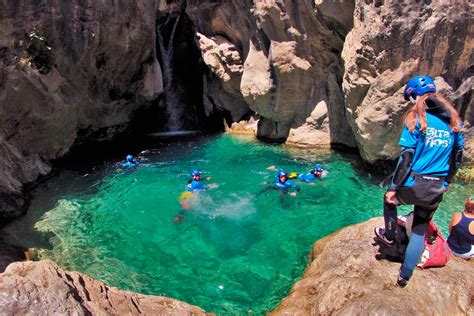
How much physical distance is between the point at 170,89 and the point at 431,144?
2059cm

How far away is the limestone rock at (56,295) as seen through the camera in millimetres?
3518

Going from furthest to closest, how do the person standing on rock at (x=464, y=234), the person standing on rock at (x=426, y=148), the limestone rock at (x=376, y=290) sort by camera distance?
the person standing on rock at (x=464, y=234) < the limestone rock at (x=376, y=290) < the person standing on rock at (x=426, y=148)

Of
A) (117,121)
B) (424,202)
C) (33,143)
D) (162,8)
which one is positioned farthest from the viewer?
(162,8)

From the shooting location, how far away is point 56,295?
12.3ft

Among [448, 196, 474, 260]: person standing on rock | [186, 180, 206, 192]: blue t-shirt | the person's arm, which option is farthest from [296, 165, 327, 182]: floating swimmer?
the person's arm

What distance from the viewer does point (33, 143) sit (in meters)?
14.3

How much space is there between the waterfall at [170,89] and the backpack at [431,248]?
1952 centimetres

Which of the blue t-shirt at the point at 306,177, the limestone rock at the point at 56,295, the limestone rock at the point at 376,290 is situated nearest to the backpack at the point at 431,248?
the limestone rock at the point at 376,290

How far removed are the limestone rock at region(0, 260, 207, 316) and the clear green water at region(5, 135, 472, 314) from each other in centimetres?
288

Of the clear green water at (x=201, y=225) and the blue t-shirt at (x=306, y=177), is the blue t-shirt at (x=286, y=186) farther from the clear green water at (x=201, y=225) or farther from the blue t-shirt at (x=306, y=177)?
the blue t-shirt at (x=306, y=177)

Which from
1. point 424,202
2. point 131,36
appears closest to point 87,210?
point 131,36

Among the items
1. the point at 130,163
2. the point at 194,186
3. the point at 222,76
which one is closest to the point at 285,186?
the point at 194,186

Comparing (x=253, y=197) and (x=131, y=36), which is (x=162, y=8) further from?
(x=253, y=197)

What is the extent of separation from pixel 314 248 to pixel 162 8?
17.7 m
